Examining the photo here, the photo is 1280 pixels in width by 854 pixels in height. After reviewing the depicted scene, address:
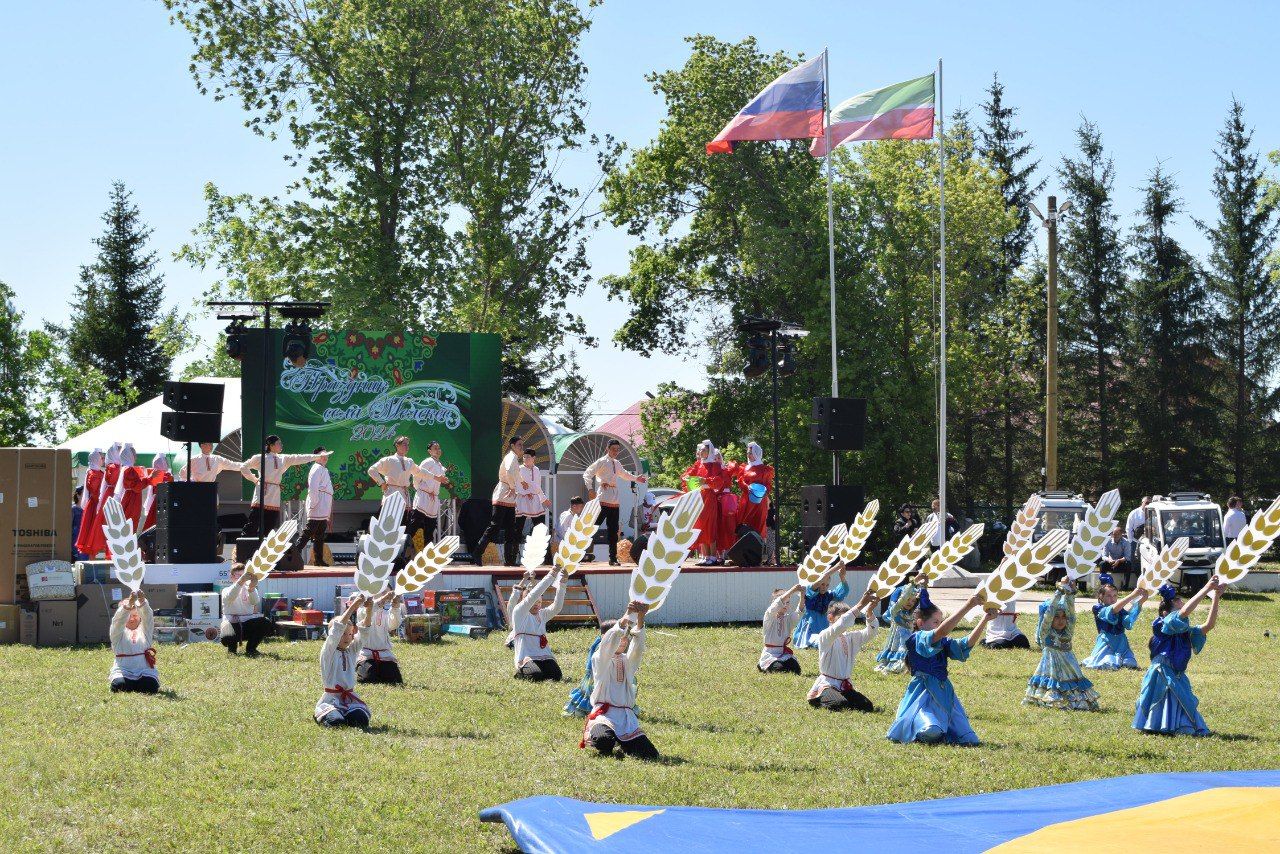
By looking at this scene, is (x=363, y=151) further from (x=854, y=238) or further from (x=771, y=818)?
(x=771, y=818)

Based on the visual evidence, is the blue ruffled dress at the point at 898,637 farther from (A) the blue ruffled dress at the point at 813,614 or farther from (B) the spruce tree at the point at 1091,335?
(B) the spruce tree at the point at 1091,335

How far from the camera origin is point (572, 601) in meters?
17.9

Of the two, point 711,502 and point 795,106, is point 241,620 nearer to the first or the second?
point 711,502

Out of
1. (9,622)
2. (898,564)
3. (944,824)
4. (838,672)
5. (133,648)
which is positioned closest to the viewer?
(944,824)

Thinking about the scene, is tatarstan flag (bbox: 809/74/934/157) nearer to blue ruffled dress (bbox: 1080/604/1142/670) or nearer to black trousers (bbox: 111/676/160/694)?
blue ruffled dress (bbox: 1080/604/1142/670)

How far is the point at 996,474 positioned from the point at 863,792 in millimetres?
36022

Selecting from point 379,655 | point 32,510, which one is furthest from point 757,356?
point 32,510

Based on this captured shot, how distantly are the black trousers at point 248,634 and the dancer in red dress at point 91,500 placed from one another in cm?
599

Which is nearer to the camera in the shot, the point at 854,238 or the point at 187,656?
the point at 187,656

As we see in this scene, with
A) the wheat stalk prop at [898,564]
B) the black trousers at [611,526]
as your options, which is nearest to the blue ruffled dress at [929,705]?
the wheat stalk prop at [898,564]

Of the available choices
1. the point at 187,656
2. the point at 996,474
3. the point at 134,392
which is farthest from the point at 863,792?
the point at 134,392

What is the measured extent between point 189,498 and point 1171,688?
11.6 meters

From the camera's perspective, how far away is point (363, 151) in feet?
102

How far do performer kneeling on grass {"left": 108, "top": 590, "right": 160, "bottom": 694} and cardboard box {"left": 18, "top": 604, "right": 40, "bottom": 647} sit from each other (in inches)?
161
